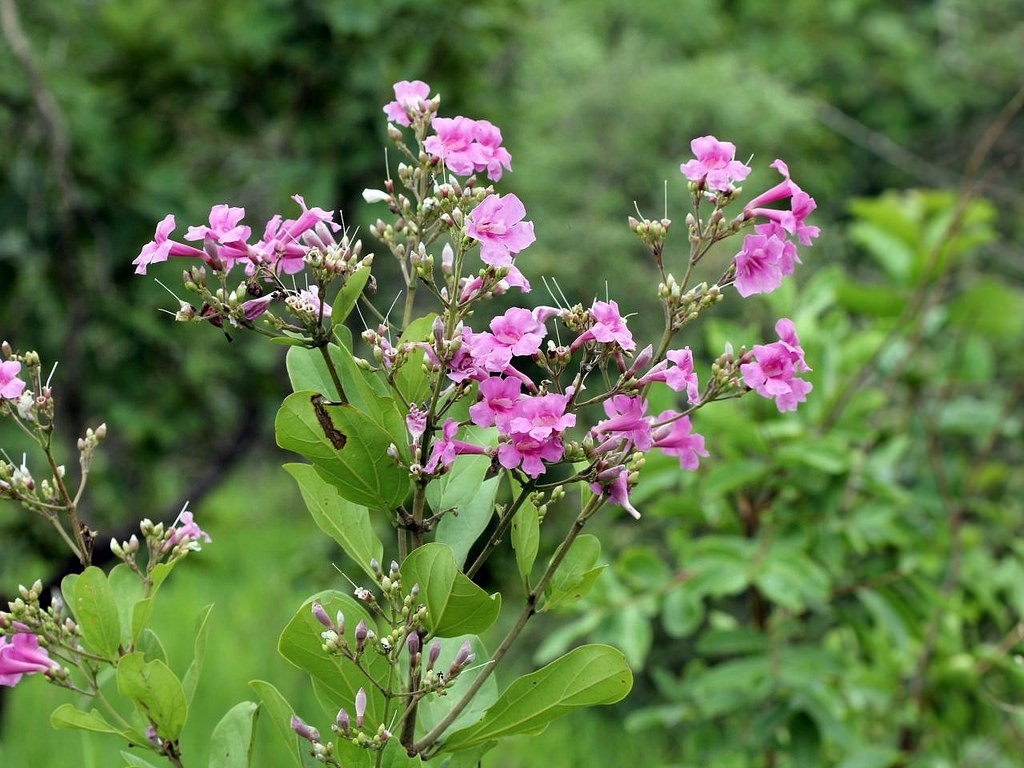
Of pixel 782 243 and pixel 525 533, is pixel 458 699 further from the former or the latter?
pixel 782 243

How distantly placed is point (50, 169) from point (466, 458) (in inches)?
111

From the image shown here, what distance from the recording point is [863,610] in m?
2.67

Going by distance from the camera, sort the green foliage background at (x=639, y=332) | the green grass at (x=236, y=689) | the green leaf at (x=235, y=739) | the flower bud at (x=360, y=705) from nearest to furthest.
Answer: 1. the flower bud at (x=360, y=705)
2. the green leaf at (x=235, y=739)
3. the green foliage background at (x=639, y=332)
4. the green grass at (x=236, y=689)

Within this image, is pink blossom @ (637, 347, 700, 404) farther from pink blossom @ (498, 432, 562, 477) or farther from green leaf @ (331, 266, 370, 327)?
green leaf @ (331, 266, 370, 327)

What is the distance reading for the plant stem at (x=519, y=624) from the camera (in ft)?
3.52

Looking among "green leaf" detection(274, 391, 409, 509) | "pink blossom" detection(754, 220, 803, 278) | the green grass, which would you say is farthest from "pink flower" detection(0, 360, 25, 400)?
the green grass

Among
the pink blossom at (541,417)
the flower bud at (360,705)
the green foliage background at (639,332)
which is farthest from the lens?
the green foliage background at (639,332)

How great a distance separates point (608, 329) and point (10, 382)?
0.56m

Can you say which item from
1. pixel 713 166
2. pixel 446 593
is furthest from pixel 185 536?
pixel 713 166

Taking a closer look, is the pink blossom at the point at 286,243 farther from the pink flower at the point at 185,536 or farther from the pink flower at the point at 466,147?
the pink flower at the point at 185,536

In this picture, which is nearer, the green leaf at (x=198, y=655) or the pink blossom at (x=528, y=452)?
the pink blossom at (x=528, y=452)

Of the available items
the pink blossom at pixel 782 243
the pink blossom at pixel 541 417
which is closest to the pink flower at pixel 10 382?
the pink blossom at pixel 541 417

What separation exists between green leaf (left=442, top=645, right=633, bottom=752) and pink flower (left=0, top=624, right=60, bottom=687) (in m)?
0.39

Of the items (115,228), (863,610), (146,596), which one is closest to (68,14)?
(115,228)
